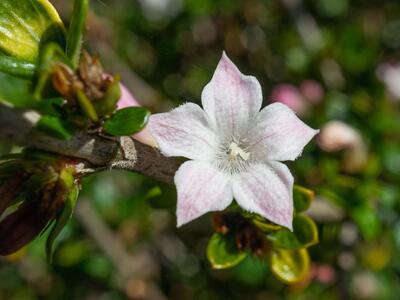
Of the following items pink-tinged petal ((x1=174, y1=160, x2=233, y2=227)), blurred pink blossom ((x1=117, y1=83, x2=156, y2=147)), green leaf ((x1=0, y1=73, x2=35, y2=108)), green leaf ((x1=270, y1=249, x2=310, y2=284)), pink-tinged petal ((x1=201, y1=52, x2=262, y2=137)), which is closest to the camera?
green leaf ((x1=0, y1=73, x2=35, y2=108))

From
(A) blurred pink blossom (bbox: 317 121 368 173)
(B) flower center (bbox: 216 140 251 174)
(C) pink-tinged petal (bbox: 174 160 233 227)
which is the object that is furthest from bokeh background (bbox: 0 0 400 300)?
(C) pink-tinged petal (bbox: 174 160 233 227)

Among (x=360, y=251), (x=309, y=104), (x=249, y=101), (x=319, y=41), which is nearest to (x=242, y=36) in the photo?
(x=319, y=41)

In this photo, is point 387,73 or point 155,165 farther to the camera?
point 387,73

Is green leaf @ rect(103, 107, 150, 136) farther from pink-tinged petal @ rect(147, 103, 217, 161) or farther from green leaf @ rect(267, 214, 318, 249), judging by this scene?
green leaf @ rect(267, 214, 318, 249)

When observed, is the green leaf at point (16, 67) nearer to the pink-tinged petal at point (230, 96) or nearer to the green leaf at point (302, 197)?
the pink-tinged petal at point (230, 96)

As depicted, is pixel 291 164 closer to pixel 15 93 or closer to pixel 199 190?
pixel 199 190

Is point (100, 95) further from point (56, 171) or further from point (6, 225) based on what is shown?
point (6, 225)

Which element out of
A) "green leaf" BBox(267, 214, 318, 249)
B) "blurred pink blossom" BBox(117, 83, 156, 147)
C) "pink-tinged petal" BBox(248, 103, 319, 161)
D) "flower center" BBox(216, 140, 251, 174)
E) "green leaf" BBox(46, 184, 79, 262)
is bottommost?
"green leaf" BBox(267, 214, 318, 249)

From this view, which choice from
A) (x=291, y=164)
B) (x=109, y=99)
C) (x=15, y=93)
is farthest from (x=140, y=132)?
(x=291, y=164)
